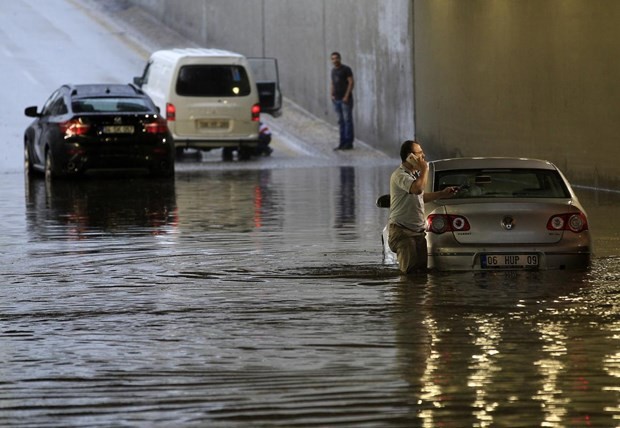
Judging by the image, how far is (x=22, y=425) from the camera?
25.4 ft

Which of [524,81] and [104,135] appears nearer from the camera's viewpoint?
[104,135]

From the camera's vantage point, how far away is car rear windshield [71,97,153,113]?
27734mm

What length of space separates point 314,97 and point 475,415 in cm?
3230

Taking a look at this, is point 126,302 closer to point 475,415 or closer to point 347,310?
point 347,310

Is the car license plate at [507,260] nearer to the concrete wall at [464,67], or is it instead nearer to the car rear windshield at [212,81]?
the concrete wall at [464,67]

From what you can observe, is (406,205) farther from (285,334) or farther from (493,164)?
(285,334)

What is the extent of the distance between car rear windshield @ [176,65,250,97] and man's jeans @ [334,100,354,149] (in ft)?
10.00

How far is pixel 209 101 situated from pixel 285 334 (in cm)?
2277

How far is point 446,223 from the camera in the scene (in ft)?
44.0

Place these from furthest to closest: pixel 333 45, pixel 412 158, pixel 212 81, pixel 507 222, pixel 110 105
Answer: pixel 333 45 → pixel 212 81 → pixel 110 105 → pixel 412 158 → pixel 507 222

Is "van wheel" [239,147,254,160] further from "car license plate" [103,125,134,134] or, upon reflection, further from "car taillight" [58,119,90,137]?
"car taillight" [58,119,90,137]

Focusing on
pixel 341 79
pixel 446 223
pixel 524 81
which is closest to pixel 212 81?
pixel 341 79

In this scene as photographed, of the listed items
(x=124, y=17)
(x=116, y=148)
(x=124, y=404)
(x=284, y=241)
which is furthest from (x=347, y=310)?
(x=124, y=17)

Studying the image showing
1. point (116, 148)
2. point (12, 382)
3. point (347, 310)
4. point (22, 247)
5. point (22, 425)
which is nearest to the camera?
point (22, 425)
